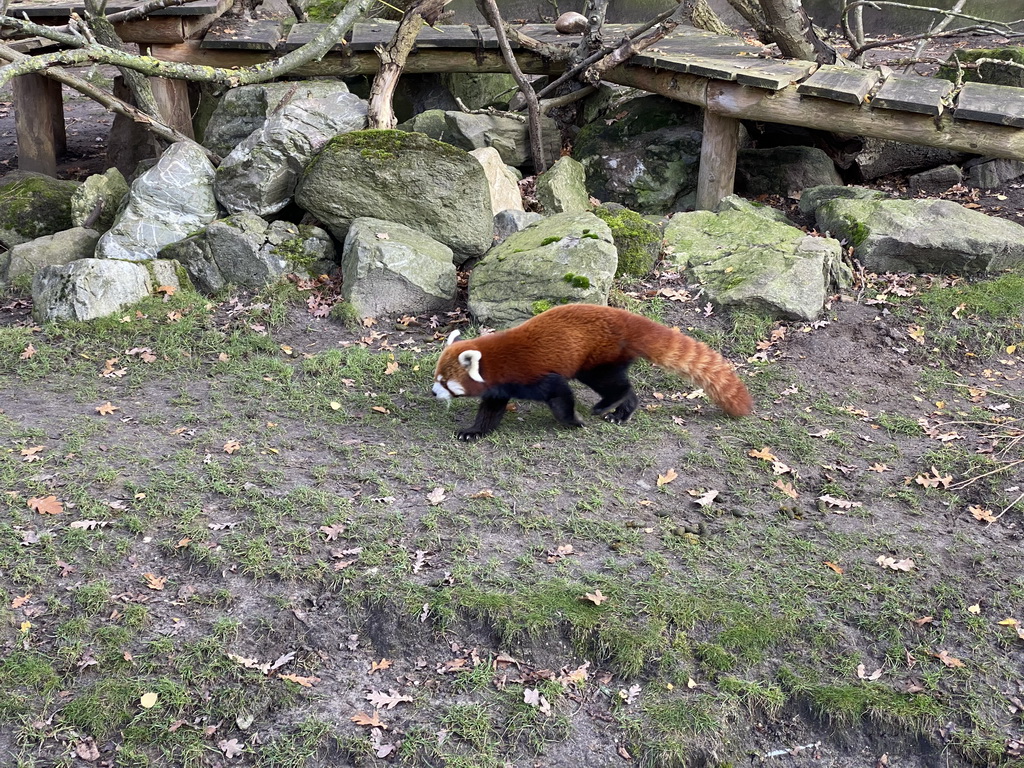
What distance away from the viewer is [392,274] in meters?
8.07

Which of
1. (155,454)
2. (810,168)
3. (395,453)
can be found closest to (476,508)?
(395,453)

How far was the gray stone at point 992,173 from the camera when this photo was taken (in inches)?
407

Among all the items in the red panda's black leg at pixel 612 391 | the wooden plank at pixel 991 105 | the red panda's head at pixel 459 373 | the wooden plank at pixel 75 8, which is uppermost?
the wooden plank at pixel 75 8

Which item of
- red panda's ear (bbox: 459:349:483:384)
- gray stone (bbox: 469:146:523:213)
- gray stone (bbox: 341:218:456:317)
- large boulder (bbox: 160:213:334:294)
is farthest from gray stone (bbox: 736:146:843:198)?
red panda's ear (bbox: 459:349:483:384)

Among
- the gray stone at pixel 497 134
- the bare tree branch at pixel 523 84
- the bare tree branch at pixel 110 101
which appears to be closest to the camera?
the bare tree branch at pixel 110 101

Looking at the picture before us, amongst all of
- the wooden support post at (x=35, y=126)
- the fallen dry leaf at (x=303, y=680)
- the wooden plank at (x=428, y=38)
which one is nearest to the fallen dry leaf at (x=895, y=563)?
the fallen dry leaf at (x=303, y=680)

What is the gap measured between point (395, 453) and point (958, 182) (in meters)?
7.99

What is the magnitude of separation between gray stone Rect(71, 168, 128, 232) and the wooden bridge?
1.49 meters

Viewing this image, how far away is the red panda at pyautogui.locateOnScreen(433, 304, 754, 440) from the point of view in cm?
596

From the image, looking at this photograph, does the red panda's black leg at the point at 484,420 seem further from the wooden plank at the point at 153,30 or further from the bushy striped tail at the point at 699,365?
the wooden plank at the point at 153,30

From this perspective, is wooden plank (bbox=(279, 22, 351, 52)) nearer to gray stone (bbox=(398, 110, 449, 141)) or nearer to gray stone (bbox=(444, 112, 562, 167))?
gray stone (bbox=(398, 110, 449, 141))

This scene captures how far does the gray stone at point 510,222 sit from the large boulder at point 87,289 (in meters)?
3.40

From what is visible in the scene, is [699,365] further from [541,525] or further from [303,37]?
[303,37]

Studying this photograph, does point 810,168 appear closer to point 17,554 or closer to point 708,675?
point 708,675
